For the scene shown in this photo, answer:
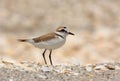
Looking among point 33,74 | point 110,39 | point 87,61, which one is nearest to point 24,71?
point 33,74

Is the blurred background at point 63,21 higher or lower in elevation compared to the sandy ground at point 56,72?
higher

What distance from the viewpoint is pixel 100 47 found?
62.0 feet

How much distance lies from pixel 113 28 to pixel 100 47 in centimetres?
126

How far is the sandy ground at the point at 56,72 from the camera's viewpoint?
30.3 ft

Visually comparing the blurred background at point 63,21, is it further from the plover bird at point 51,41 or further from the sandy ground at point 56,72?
the sandy ground at point 56,72

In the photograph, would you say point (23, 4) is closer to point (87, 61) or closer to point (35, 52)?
point (35, 52)

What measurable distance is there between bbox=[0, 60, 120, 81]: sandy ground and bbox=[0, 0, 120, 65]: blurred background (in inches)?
353

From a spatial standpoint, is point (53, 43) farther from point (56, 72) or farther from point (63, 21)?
point (63, 21)

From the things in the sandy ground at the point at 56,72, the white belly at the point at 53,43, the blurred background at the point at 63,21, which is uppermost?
the blurred background at the point at 63,21

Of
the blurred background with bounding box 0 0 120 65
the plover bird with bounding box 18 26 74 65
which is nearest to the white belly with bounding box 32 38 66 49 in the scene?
the plover bird with bounding box 18 26 74 65

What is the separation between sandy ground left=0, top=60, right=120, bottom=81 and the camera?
923 centimetres

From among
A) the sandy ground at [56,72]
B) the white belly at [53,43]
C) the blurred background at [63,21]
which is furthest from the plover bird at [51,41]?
the blurred background at [63,21]

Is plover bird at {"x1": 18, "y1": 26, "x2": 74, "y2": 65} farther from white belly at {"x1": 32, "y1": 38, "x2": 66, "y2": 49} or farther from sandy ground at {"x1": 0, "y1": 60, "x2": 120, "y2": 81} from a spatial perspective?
sandy ground at {"x1": 0, "y1": 60, "x2": 120, "y2": 81}

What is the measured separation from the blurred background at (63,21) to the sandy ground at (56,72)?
8974 mm
